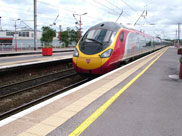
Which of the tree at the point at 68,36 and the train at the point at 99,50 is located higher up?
the tree at the point at 68,36

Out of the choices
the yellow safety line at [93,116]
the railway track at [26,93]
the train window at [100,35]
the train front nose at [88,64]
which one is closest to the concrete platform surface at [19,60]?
the railway track at [26,93]

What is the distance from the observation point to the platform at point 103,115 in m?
3.22

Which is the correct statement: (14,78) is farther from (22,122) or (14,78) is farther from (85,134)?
(85,134)

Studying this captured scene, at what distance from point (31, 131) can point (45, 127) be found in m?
0.25

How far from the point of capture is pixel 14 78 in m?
11.0

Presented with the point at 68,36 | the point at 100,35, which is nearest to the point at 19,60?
the point at 100,35

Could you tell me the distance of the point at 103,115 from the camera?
3.87m

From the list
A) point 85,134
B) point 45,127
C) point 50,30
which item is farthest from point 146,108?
point 50,30

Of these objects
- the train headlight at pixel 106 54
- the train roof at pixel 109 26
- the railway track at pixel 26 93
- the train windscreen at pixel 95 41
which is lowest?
the railway track at pixel 26 93

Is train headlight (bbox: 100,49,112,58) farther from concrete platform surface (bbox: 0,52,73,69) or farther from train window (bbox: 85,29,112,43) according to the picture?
concrete platform surface (bbox: 0,52,73,69)

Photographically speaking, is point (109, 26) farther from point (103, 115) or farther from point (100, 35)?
point (103, 115)

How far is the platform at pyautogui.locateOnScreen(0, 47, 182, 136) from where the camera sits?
322 centimetres

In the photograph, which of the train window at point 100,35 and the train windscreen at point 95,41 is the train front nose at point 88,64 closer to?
the train windscreen at point 95,41

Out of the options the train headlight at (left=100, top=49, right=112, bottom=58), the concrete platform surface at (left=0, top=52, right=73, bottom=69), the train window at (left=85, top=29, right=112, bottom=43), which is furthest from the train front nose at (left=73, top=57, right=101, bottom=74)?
the concrete platform surface at (left=0, top=52, right=73, bottom=69)
